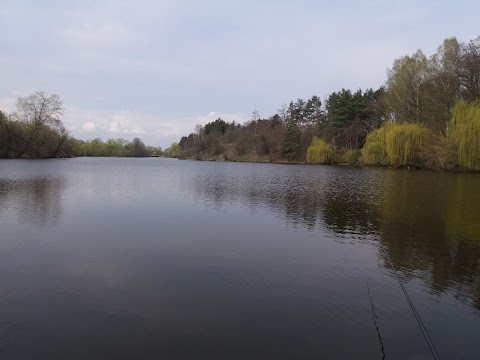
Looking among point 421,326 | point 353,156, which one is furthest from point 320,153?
point 421,326

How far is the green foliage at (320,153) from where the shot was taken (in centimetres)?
7512

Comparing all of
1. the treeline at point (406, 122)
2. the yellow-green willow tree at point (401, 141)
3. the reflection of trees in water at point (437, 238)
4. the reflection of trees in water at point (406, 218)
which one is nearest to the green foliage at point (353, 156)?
the treeline at point (406, 122)

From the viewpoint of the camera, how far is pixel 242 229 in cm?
1388

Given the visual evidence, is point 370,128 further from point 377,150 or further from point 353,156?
point 377,150

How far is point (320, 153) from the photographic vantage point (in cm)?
7525

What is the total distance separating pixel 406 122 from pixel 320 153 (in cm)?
2118

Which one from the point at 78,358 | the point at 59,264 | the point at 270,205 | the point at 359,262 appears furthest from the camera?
the point at 270,205

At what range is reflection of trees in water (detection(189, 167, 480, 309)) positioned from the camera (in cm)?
969

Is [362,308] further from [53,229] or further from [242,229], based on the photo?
[53,229]

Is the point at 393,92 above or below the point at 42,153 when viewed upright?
above

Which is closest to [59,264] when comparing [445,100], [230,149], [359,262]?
[359,262]

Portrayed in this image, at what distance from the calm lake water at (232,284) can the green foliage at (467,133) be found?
31289 millimetres

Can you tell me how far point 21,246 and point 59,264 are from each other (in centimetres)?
237

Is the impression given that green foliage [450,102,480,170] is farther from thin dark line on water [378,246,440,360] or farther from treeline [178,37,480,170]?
thin dark line on water [378,246,440,360]
